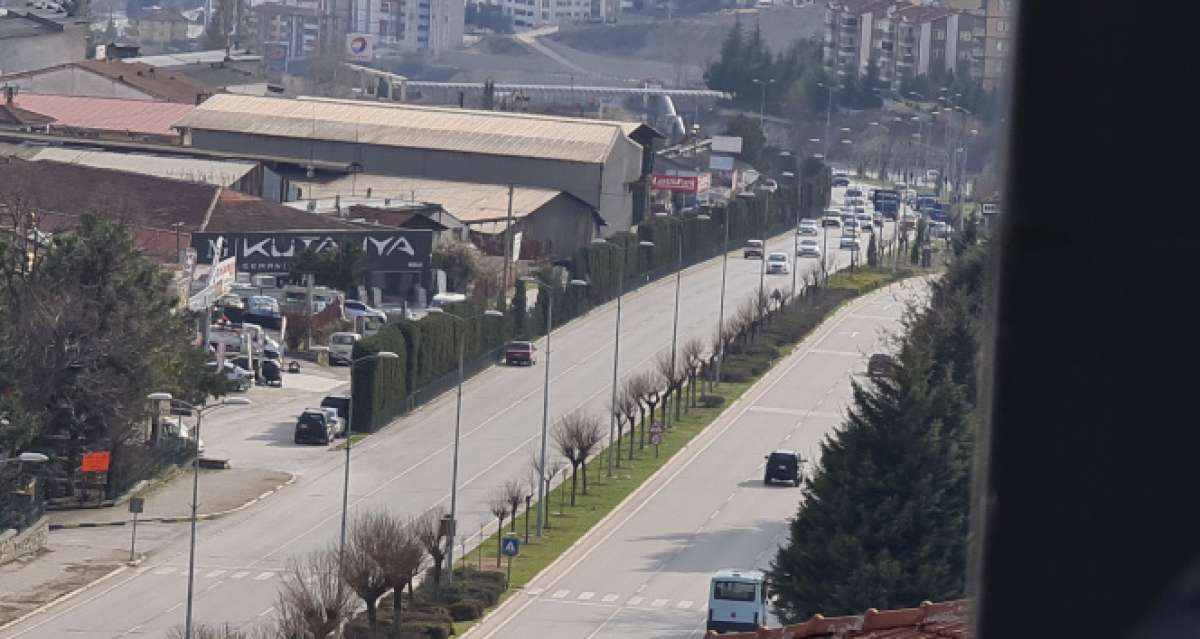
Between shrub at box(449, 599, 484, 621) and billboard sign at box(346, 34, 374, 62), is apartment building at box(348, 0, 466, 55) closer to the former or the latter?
billboard sign at box(346, 34, 374, 62)

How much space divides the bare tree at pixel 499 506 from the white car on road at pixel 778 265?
30831 millimetres

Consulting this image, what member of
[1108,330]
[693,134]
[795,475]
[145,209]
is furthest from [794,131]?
[1108,330]

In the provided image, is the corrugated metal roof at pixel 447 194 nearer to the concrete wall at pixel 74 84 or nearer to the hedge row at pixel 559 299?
the hedge row at pixel 559 299

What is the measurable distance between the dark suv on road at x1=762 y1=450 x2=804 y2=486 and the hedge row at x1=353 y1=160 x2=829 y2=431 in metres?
6.44

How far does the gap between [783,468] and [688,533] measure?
4.23 m

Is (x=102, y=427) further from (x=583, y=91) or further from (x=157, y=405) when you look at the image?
(x=583, y=91)

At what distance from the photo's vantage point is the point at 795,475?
35.7 metres

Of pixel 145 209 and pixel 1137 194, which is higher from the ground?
pixel 1137 194

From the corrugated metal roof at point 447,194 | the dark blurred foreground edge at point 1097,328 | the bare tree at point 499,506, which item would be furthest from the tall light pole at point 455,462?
the dark blurred foreground edge at point 1097,328

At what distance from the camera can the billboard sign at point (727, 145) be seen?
86312mm

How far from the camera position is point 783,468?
117 ft

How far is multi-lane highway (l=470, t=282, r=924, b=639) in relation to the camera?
25969mm

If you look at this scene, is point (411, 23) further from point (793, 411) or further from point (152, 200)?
point (793, 411)

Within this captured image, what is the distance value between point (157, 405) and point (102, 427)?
80.5 inches
